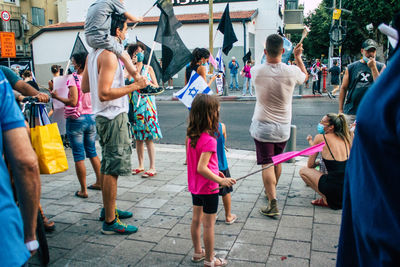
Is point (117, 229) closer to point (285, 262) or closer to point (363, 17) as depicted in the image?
point (285, 262)

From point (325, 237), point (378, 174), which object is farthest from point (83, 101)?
point (378, 174)

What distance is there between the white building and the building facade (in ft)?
32.8

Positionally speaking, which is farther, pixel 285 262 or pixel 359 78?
pixel 359 78

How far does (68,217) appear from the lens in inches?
169

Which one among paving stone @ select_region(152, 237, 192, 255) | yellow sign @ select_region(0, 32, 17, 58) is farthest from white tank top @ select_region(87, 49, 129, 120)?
yellow sign @ select_region(0, 32, 17, 58)

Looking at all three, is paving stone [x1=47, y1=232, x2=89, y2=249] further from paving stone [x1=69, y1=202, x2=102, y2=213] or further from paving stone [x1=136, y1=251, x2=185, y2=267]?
paving stone [x1=136, y1=251, x2=185, y2=267]

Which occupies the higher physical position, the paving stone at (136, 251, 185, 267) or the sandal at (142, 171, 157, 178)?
the sandal at (142, 171, 157, 178)

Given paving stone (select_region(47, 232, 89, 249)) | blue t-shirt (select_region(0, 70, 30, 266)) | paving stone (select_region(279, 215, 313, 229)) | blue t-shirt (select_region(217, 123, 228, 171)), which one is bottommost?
paving stone (select_region(279, 215, 313, 229))

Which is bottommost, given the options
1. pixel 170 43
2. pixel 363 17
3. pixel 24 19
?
pixel 170 43

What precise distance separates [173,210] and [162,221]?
0.34 metres

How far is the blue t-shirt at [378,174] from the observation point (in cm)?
101

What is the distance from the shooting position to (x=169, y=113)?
14.1 meters

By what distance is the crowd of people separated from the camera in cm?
149

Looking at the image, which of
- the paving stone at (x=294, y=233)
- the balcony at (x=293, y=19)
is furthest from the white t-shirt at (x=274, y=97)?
the balcony at (x=293, y=19)
